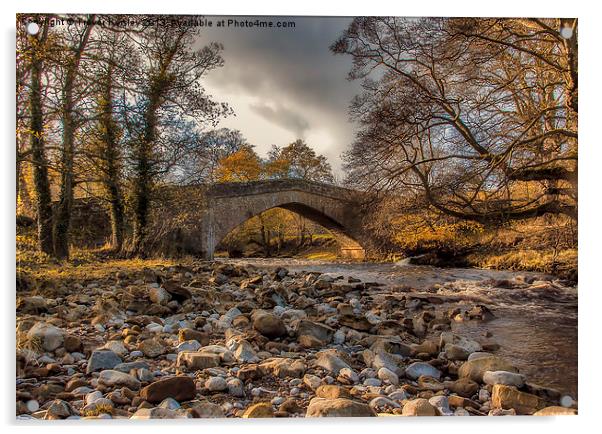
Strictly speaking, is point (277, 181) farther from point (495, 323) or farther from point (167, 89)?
point (495, 323)

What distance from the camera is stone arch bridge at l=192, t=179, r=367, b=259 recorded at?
10.8ft

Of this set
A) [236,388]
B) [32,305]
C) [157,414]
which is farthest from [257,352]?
[32,305]

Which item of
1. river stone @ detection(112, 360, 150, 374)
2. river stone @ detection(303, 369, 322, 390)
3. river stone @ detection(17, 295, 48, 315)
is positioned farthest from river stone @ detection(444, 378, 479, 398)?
river stone @ detection(17, 295, 48, 315)

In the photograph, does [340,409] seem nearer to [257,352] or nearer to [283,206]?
[257,352]

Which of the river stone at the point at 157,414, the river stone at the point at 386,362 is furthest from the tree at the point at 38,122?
the river stone at the point at 386,362

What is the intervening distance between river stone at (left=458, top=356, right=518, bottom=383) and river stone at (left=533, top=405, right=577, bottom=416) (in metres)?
0.27

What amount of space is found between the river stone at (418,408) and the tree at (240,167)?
1902mm

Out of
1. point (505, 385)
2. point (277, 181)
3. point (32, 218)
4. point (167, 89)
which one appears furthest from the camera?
point (277, 181)

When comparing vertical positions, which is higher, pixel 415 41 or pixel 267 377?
pixel 415 41

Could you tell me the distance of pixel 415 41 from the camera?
300 centimetres

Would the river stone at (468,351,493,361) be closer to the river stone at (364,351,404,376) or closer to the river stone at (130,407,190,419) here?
the river stone at (364,351,404,376)

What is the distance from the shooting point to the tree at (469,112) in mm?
2992
